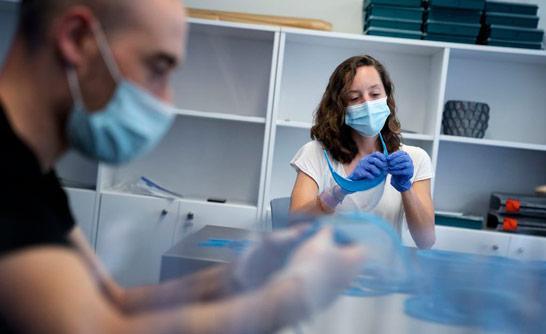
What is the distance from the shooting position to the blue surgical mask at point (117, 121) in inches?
23.7

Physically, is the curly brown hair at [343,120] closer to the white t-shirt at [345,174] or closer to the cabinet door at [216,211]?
the white t-shirt at [345,174]

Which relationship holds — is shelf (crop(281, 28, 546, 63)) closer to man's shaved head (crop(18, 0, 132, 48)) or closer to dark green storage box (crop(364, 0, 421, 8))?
dark green storage box (crop(364, 0, 421, 8))

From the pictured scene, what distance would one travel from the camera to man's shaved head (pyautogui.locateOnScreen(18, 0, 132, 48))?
1.94ft

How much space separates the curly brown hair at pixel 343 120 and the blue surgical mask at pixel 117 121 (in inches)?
41.3

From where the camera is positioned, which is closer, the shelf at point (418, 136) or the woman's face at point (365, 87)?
the woman's face at point (365, 87)

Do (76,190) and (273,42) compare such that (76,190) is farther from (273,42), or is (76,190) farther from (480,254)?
(480,254)

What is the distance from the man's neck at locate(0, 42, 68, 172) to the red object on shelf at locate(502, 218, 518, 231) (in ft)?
6.93

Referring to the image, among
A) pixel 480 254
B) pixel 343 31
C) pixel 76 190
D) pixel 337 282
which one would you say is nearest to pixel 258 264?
pixel 337 282

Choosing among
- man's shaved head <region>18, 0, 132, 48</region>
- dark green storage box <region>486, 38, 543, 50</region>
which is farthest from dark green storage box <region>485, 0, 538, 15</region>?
man's shaved head <region>18, 0, 132, 48</region>

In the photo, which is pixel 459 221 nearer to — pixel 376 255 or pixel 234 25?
pixel 234 25

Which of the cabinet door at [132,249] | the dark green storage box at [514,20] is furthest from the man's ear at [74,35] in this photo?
the dark green storage box at [514,20]

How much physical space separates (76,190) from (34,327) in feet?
6.51

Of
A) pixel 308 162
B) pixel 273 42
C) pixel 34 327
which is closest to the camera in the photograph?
pixel 34 327

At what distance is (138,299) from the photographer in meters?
0.64
